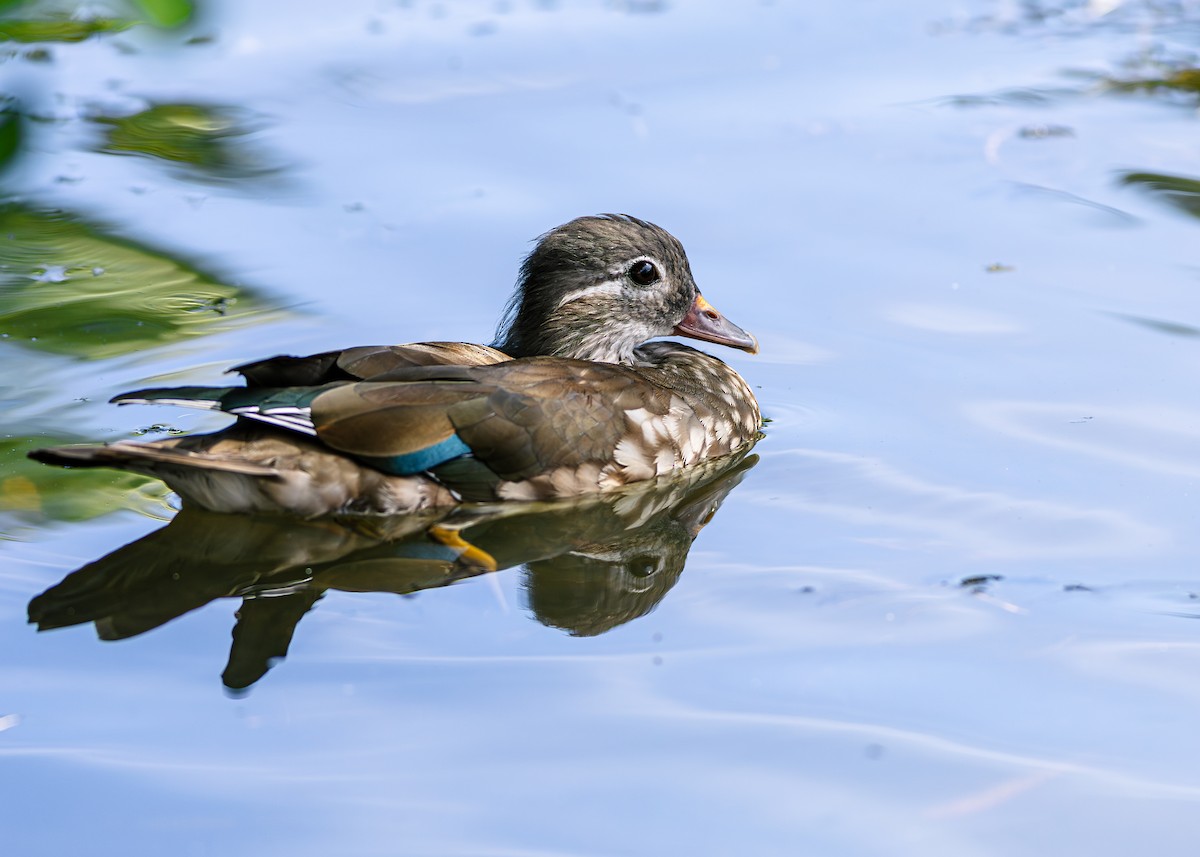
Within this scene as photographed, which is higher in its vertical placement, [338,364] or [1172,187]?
[338,364]

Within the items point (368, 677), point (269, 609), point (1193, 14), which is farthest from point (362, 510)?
point (1193, 14)

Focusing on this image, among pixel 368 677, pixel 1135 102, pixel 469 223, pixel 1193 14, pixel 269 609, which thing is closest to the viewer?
pixel 368 677

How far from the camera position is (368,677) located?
5062 millimetres

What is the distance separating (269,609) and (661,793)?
166 cm

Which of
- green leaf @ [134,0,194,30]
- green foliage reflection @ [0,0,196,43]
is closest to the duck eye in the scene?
green leaf @ [134,0,194,30]

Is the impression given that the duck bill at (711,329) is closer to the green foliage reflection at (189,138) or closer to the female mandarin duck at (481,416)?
the female mandarin duck at (481,416)

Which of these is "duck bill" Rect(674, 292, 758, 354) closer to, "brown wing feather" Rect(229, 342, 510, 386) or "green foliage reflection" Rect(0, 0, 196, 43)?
"brown wing feather" Rect(229, 342, 510, 386)

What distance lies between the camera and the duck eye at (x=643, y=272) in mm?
7363

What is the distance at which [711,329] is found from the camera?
299 inches

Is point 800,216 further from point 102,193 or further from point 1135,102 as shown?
point 102,193

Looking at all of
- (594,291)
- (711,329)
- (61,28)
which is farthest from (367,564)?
(61,28)

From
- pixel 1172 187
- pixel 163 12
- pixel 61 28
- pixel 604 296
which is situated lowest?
pixel 1172 187

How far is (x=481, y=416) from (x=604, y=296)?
1.31 m

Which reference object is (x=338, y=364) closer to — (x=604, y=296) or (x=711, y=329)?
(x=604, y=296)
